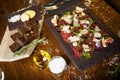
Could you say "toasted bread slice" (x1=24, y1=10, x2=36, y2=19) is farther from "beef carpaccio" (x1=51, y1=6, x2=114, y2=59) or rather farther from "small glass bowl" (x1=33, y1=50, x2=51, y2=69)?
"small glass bowl" (x1=33, y1=50, x2=51, y2=69)

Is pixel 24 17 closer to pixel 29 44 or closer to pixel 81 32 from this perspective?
pixel 29 44

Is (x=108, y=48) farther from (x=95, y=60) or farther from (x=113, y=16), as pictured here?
(x=113, y=16)

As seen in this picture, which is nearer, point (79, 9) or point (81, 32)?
point (81, 32)

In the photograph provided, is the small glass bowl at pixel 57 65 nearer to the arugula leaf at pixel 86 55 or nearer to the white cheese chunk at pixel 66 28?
the arugula leaf at pixel 86 55

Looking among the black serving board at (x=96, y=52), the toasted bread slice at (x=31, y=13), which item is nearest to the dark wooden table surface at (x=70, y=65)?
the black serving board at (x=96, y=52)

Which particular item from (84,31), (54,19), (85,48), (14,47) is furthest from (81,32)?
(14,47)

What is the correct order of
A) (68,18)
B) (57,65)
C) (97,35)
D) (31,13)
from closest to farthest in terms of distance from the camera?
(57,65)
(97,35)
(68,18)
(31,13)

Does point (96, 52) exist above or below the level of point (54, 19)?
below

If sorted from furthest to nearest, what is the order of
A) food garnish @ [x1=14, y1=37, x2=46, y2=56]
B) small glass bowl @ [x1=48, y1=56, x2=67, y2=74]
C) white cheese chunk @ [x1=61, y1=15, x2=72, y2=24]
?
white cheese chunk @ [x1=61, y1=15, x2=72, y2=24] → food garnish @ [x1=14, y1=37, x2=46, y2=56] → small glass bowl @ [x1=48, y1=56, x2=67, y2=74]

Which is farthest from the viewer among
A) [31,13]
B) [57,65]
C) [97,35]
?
[31,13]

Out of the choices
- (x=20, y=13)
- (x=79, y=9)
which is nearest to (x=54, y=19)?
(x=79, y=9)

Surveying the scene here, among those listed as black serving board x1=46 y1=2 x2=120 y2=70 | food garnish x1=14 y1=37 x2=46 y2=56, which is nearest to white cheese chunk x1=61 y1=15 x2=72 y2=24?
black serving board x1=46 y1=2 x2=120 y2=70
